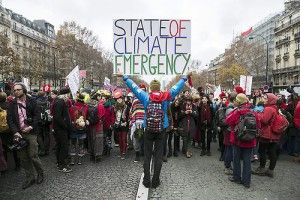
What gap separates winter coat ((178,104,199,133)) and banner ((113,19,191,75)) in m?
2.51

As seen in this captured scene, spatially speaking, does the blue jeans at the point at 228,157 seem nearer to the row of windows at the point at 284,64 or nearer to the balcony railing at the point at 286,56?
the row of windows at the point at 284,64

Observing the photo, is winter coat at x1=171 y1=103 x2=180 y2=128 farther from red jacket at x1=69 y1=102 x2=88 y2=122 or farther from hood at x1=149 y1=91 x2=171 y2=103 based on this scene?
hood at x1=149 y1=91 x2=171 y2=103

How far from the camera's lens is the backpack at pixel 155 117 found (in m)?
6.80

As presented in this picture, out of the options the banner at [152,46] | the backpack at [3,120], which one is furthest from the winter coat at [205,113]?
the backpack at [3,120]

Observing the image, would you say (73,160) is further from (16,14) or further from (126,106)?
(16,14)

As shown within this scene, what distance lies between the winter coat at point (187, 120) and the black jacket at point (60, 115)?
10.9 ft

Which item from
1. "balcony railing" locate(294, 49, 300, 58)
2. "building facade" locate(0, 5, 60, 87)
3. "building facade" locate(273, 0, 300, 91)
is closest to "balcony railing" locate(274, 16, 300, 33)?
"building facade" locate(273, 0, 300, 91)

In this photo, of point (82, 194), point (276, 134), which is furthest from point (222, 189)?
point (82, 194)

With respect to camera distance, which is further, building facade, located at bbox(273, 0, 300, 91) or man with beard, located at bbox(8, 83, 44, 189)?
building facade, located at bbox(273, 0, 300, 91)

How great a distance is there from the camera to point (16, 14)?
8069 cm

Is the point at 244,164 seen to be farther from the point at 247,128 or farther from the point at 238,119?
the point at 238,119

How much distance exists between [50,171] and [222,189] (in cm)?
371

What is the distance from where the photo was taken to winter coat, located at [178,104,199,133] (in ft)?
34.2

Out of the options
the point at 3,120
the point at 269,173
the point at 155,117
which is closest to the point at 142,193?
the point at 155,117
